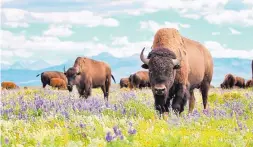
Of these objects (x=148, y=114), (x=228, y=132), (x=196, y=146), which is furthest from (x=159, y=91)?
(x=196, y=146)

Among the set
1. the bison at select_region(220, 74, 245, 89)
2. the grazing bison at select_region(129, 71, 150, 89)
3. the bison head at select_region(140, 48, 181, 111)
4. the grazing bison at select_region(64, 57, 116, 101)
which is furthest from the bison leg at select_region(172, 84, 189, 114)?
the bison at select_region(220, 74, 245, 89)

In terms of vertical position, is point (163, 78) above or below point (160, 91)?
above

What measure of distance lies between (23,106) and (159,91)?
3.09 meters

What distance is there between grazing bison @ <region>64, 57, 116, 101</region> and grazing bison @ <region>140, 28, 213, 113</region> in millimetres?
10704

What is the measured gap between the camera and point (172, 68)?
1109cm

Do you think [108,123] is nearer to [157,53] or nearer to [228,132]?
[228,132]

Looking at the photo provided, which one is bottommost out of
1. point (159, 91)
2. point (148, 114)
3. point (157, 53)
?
point (148, 114)

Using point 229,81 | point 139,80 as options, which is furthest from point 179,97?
point 229,81

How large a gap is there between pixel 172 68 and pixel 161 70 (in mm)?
384

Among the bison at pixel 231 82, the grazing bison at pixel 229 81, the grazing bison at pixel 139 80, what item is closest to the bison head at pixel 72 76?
the grazing bison at pixel 139 80

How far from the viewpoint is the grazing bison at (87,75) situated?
24.9 m

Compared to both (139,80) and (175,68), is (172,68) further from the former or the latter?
(139,80)

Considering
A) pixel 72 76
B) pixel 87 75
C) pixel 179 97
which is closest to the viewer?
pixel 179 97

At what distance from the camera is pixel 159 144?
6.53 meters
